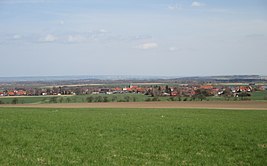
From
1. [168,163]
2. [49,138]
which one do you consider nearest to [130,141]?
[49,138]

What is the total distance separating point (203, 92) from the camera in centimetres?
8719

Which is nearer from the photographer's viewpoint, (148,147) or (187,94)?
(148,147)

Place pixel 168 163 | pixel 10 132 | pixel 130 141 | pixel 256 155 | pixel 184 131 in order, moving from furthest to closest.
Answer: pixel 184 131
pixel 10 132
pixel 130 141
pixel 256 155
pixel 168 163

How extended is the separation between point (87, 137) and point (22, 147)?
3945mm

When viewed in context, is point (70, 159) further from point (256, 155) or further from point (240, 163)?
point (256, 155)

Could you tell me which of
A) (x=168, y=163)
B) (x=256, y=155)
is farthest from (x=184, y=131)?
(x=168, y=163)

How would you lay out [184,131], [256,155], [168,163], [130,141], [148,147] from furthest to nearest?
1. [184,131]
2. [130,141]
3. [148,147]
4. [256,155]
5. [168,163]

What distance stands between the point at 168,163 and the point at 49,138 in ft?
23.6

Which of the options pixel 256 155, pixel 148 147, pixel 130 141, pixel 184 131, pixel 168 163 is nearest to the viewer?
pixel 168 163

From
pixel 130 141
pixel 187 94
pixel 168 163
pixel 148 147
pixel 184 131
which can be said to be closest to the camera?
pixel 168 163

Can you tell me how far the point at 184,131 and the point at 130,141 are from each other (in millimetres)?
5517

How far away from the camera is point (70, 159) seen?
12.6 metres

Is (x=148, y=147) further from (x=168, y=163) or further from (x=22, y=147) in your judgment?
(x=22, y=147)

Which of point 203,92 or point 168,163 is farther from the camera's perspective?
point 203,92
